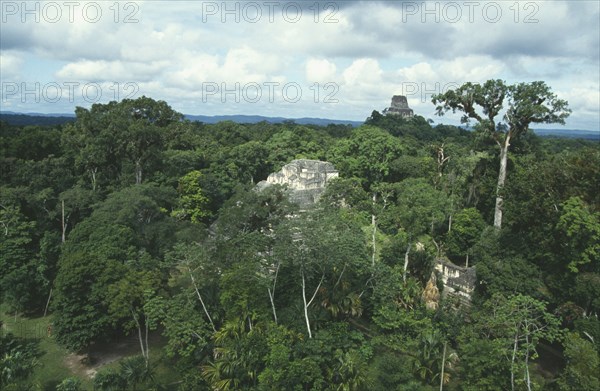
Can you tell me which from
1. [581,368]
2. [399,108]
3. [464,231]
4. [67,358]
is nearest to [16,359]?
[67,358]

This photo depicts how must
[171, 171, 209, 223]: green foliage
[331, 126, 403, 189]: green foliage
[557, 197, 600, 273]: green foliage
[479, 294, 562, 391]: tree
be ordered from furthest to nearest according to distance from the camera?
1. [331, 126, 403, 189]: green foliage
2. [171, 171, 209, 223]: green foliage
3. [557, 197, 600, 273]: green foliage
4. [479, 294, 562, 391]: tree

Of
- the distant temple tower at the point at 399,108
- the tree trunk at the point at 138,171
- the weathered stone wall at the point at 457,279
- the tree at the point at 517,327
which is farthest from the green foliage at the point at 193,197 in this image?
the distant temple tower at the point at 399,108

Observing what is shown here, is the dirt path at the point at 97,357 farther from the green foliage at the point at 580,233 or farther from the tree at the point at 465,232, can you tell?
the tree at the point at 465,232

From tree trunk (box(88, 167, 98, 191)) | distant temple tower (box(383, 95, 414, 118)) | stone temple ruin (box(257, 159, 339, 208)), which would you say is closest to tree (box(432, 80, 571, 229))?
stone temple ruin (box(257, 159, 339, 208))

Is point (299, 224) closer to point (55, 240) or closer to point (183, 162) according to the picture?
point (55, 240)

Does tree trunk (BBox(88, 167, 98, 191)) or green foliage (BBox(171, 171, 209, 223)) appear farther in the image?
green foliage (BBox(171, 171, 209, 223))

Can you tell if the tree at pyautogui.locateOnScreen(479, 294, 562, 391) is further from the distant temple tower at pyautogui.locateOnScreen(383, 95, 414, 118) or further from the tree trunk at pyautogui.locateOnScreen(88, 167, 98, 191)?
the distant temple tower at pyautogui.locateOnScreen(383, 95, 414, 118)
